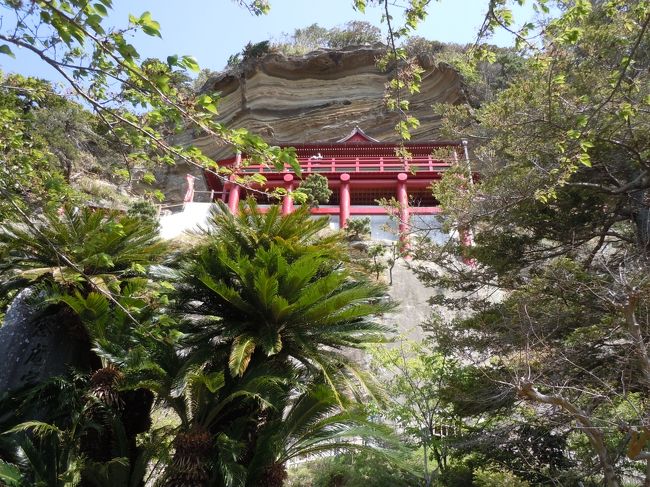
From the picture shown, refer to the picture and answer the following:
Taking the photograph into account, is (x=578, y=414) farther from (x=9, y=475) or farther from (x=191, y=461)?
(x=9, y=475)


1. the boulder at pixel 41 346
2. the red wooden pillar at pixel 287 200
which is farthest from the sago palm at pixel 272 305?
the red wooden pillar at pixel 287 200

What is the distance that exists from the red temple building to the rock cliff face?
737 centimetres

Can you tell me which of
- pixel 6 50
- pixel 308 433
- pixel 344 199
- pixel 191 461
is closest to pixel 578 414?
pixel 308 433

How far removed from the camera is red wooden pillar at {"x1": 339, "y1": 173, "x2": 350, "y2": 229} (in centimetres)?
2026

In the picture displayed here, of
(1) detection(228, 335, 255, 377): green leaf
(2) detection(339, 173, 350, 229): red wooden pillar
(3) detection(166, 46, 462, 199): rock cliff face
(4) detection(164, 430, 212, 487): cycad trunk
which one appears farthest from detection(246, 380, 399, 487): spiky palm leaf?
(3) detection(166, 46, 462, 199): rock cliff face

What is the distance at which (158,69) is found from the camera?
3236 millimetres

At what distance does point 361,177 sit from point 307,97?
42.0 feet

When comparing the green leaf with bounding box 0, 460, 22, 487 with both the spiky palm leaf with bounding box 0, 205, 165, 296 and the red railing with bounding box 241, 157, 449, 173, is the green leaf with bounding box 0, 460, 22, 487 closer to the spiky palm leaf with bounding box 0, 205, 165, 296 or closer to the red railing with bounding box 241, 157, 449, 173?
the spiky palm leaf with bounding box 0, 205, 165, 296

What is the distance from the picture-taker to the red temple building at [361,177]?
68.0 feet

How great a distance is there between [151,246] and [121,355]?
299cm

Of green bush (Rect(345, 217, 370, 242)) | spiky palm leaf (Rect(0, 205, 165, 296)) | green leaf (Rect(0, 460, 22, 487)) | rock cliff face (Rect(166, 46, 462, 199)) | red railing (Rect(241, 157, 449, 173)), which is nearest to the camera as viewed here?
green leaf (Rect(0, 460, 22, 487))

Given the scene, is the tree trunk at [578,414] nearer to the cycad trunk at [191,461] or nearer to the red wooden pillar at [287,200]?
the cycad trunk at [191,461]

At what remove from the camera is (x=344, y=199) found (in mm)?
20938

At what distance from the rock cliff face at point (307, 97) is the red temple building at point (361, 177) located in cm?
737
